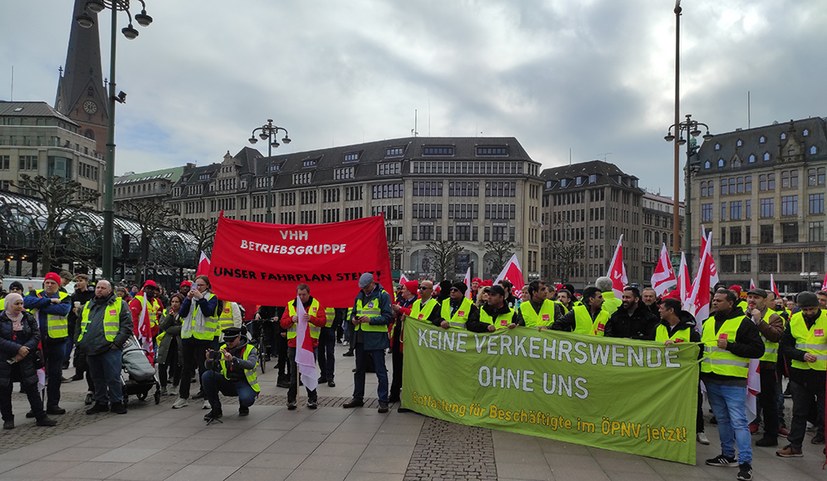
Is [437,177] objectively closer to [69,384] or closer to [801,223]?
[801,223]

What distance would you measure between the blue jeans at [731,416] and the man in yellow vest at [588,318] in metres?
1.97

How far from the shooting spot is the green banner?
23.5ft

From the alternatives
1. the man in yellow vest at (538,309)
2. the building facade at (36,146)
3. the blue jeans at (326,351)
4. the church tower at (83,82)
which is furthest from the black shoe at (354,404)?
the church tower at (83,82)

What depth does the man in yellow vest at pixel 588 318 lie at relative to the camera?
8992 mm

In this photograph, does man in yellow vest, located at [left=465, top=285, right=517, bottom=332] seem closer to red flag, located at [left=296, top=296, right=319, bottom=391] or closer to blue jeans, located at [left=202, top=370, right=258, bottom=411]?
red flag, located at [left=296, top=296, right=319, bottom=391]

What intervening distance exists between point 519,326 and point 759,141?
298 ft

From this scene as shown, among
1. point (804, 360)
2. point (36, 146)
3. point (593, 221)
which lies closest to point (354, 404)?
point (804, 360)

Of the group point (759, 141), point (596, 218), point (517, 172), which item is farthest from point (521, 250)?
point (759, 141)

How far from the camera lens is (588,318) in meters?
9.03

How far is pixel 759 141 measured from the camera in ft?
280

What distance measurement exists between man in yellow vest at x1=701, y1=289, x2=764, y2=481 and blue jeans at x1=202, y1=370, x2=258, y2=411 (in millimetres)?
6118

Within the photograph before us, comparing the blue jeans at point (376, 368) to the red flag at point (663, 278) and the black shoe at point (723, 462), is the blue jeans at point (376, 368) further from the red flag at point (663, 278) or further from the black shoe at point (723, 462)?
the red flag at point (663, 278)

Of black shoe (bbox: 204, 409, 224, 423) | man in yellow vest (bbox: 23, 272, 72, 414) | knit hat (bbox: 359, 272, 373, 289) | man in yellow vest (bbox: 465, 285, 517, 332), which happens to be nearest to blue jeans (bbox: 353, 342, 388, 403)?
knit hat (bbox: 359, 272, 373, 289)

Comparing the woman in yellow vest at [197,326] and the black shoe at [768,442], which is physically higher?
the woman in yellow vest at [197,326]
